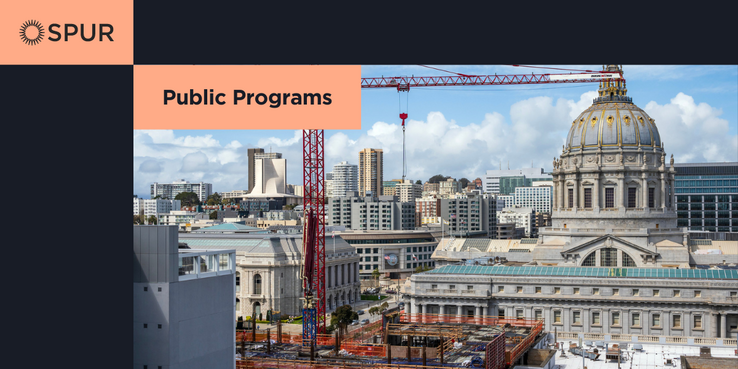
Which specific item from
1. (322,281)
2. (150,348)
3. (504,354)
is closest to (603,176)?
(322,281)

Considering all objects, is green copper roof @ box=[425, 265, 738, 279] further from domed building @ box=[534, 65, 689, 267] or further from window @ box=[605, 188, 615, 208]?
window @ box=[605, 188, 615, 208]

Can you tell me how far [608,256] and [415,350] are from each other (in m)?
62.7

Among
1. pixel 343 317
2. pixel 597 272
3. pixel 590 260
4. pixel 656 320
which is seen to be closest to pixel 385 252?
pixel 590 260

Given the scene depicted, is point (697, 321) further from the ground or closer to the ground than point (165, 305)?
closer to the ground

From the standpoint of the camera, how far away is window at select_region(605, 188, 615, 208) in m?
122

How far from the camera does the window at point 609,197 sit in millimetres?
121562

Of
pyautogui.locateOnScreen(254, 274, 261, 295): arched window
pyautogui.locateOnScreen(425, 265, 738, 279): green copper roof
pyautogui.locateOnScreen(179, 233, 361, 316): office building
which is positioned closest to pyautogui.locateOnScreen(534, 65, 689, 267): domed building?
pyautogui.locateOnScreen(425, 265, 738, 279): green copper roof

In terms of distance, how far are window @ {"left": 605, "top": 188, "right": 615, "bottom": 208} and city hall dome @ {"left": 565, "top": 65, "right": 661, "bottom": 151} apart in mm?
6442

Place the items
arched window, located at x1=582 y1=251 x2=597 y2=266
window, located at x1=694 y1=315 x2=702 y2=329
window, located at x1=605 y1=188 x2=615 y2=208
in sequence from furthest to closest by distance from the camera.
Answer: window, located at x1=605 y1=188 x2=615 y2=208
arched window, located at x1=582 y1=251 x2=597 y2=266
window, located at x1=694 y1=315 x2=702 y2=329

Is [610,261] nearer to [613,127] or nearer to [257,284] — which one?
[613,127]

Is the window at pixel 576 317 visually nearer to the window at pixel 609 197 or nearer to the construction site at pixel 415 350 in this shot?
the construction site at pixel 415 350

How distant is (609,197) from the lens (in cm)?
12188

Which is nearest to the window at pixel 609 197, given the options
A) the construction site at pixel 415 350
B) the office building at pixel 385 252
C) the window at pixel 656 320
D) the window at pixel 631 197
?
the window at pixel 631 197

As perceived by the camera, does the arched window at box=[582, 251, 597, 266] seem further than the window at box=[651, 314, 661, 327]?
Yes
